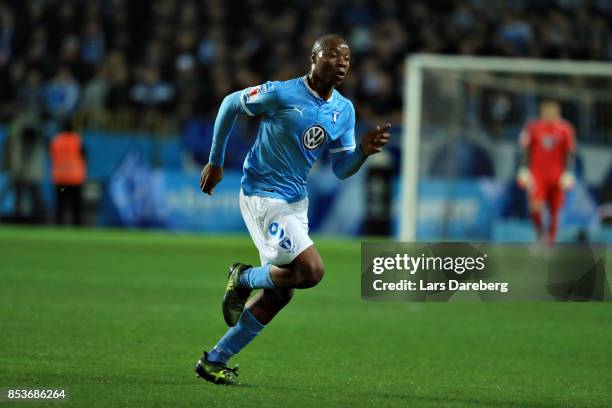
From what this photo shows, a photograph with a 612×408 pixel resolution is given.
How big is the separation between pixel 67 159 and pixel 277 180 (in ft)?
44.0

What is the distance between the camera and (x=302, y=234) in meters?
6.37

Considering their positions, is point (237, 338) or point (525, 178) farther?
point (525, 178)

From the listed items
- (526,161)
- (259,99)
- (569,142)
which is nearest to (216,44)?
(526,161)

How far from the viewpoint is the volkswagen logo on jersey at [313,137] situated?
259 inches

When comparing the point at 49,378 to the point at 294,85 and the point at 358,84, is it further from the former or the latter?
the point at 358,84

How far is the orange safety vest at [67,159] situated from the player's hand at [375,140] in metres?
13.4

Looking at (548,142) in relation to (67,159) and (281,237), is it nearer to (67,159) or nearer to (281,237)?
(67,159)

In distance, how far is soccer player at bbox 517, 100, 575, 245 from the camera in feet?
52.6

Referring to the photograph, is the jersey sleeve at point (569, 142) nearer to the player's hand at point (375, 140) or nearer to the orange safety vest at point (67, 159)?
the orange safety vest at point (67, 159)

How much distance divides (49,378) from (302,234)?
5.27 feet

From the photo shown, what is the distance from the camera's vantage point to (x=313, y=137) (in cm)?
661

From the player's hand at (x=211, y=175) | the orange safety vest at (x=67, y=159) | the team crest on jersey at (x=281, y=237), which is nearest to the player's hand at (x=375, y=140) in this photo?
the team crest on jersey at (x=281, y=237)

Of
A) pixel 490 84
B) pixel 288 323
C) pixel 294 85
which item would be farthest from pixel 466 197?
pixel 294 85

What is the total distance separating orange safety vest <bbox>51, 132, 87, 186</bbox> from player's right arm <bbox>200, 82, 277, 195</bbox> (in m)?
13.1
